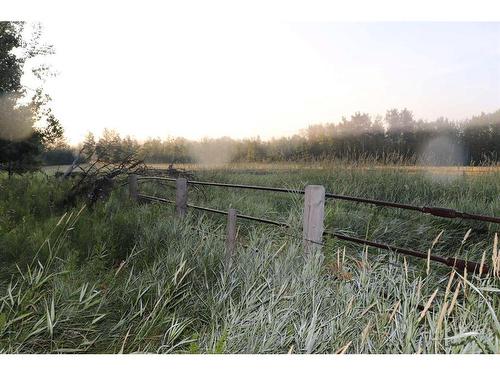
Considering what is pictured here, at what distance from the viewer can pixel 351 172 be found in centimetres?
566

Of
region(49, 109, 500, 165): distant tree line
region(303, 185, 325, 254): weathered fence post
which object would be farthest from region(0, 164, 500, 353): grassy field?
region(49, 109, 500, 165): distant tree line

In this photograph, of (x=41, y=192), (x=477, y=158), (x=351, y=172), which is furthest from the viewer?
(x=351, y=172)

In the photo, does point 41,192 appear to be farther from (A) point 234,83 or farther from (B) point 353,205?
(B) point 353,205

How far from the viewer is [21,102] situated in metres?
3.85

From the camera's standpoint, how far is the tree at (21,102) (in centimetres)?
373

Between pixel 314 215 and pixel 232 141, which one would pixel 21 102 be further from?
pixel 314 215

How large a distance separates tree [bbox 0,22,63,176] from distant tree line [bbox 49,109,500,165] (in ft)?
0.73

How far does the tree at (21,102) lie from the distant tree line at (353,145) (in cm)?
22

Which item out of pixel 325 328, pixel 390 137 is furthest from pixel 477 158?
pixel 325 328

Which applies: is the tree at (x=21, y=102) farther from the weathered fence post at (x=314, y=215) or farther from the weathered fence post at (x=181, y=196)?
the weathered fence post at (x=314, y=215)

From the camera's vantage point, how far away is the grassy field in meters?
1.50

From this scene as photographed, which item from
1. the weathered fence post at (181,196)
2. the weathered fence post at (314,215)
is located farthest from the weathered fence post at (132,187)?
the weathered fence post at (314,215)

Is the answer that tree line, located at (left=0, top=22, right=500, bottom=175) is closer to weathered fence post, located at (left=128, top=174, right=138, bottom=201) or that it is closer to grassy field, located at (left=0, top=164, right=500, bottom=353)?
grassy field, located at (left=0, top=164, right=500, bottom=353)

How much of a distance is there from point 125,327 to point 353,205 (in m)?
3.07
